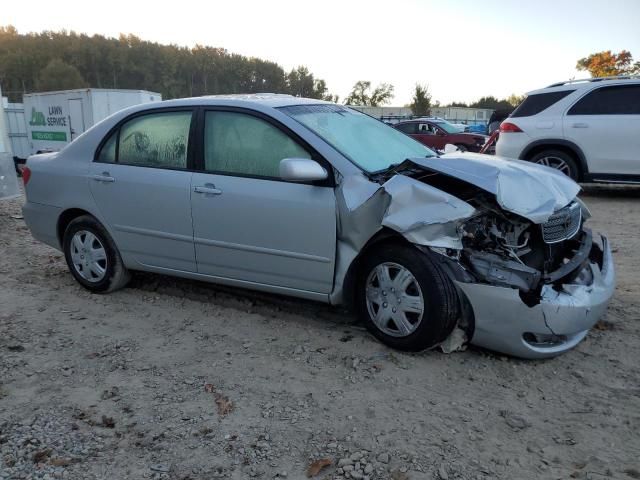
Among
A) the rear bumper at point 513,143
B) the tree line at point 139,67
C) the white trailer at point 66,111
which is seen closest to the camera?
the rear bumper at point 513,143

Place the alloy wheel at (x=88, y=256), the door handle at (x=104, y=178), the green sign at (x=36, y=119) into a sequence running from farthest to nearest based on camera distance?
the green sign at (x=36, y=119), the alloy wheel at (x=88, y=256), the door handle at (x=104, y=178)

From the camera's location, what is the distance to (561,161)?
8516 millimetres

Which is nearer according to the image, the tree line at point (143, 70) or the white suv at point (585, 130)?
the white suv at point (585, 130)

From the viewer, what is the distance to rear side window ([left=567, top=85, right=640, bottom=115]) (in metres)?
8.09

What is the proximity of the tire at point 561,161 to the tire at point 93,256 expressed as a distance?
653cm

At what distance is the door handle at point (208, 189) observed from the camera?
12.6 ft

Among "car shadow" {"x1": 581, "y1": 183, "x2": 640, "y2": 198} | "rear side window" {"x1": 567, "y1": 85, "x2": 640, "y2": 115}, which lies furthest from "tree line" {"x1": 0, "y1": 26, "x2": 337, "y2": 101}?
"rear side window" {"x1": 567, "y1": 85, "x2": 640, "y2": 115}

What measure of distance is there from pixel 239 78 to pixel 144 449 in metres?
105

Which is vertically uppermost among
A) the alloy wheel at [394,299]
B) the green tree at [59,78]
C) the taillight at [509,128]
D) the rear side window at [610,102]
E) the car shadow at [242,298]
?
the green tree at [59,78]

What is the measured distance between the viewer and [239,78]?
4028 inches

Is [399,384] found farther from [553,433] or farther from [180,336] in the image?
[180,336]

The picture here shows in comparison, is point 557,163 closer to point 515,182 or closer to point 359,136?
point 359,136

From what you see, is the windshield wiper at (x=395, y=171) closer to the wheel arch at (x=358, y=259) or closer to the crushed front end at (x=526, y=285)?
the wheel arch at (x=358, y=259)

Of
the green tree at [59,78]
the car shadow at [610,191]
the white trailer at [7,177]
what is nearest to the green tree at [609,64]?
the car shadow at [610,191]
